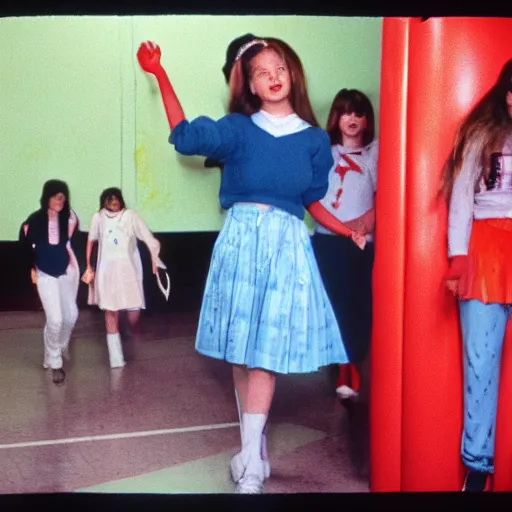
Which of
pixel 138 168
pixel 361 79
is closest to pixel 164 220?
pixel 138 168

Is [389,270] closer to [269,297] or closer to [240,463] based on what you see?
[269,297]

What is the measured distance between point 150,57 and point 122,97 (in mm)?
123

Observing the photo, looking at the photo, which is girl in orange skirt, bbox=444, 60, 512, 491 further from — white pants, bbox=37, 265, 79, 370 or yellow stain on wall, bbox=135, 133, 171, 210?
white pants, bbox=37, 265, 79, 370

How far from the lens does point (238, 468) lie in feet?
5.82

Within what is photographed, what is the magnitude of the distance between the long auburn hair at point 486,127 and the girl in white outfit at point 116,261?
780 mm

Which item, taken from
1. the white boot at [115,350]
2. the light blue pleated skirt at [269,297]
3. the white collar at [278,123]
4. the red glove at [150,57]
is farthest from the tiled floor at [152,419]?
the red glove at [150,57]

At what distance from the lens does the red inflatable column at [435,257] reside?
→ 1.67 metres

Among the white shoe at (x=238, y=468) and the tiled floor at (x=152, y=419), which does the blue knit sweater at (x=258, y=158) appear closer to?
the tiled floor at (x=152, y=419)

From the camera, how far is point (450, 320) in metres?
1.71

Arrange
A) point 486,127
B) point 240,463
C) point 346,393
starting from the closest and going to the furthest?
point 486,127 < point 240,463 < point 346,393

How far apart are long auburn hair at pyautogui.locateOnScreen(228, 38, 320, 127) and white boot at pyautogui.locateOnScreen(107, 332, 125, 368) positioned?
0.66m

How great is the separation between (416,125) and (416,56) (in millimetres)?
159

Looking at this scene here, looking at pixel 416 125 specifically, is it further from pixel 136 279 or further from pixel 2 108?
pixel 2 108

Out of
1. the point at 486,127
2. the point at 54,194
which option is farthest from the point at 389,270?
the point at 54,194
